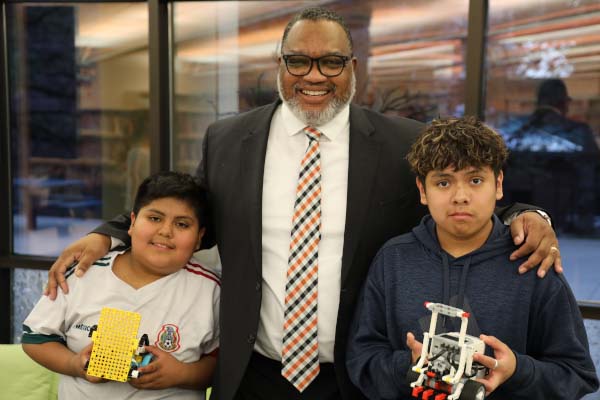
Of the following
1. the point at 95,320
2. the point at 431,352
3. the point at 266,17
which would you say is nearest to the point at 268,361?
the point at 95,320

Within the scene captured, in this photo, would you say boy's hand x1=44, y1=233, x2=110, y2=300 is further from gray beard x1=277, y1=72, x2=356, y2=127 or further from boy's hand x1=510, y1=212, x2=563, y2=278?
boy's hand x1=510, y1=212, x2=563, y2=278

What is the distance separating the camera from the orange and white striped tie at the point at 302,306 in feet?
6.04

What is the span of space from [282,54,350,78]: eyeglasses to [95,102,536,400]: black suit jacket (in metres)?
0.17

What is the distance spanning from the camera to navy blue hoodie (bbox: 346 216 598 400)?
1.50m

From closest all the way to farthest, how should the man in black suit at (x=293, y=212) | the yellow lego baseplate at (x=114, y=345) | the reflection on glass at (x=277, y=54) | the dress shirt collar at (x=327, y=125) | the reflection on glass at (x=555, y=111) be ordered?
the yellow lego baseplate at (x=114, y=345)
the man in black suit at (x=293, y=212)
the dress shirt collar at (x=327, y=125)
the reflection on glass at (x=555, y=111)
the reflection on glass at (x=277, y=54)

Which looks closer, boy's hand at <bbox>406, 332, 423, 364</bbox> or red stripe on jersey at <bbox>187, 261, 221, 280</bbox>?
boy's hand at <bbox>406, 332, 423, 364</bbox>

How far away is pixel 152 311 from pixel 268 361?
36cm

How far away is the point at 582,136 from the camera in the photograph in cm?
300

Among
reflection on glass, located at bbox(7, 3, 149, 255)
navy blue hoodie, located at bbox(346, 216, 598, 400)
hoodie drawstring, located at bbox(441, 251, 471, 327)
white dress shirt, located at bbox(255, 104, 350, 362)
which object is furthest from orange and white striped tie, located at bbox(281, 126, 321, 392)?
reflection on glass, located at bbox(7, 3, 149, 255)

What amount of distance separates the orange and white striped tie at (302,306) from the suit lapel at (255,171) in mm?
101

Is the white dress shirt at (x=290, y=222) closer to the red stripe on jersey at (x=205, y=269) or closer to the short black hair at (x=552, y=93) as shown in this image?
the red stripe on jersey at (x=205, y=269)

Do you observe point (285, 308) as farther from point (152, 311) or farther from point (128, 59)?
point (128, 59)

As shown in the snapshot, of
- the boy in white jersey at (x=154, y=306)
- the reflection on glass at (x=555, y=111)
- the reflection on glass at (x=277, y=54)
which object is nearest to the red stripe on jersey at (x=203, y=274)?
the boy in white jersey at (x=154, y=306)

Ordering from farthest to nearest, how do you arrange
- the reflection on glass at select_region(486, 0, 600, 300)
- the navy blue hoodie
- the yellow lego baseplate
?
the reflection on glass at select_region(486, 0, 600, 300), the yellow lego baseplate, the navy blue hoodie
